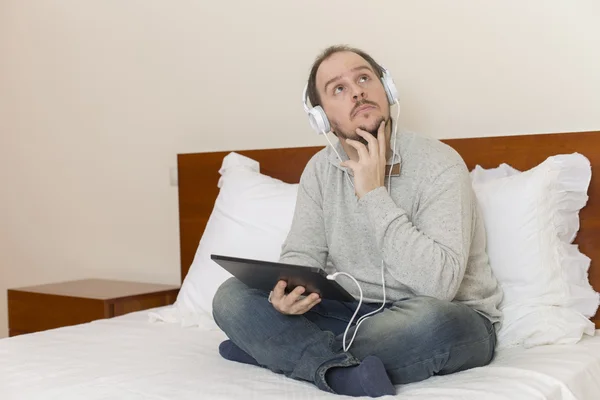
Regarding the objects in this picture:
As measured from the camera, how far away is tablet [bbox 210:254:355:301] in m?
1.40

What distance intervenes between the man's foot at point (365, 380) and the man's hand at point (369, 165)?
14.7 inches

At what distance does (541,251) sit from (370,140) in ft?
1.66

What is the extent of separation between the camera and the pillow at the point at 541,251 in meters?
1.70

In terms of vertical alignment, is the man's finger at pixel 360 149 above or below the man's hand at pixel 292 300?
above

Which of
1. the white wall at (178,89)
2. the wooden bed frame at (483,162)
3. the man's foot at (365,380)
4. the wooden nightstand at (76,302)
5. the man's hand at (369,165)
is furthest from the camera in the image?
the wooden nightstand at (76,302)

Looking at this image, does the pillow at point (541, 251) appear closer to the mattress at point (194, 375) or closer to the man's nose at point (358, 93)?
the mattress at point (194, 375)

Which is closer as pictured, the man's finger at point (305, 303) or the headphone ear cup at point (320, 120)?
the man's finger at point (305, 303)

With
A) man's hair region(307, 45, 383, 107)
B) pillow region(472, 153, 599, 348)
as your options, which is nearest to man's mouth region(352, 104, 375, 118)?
man's hair region(307, 45, 383, 107)

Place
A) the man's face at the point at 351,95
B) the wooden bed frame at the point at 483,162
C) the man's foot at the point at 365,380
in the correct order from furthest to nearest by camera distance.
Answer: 1. the wooden bed frame at the point at 483,162
2. the man's face at the point at 351,95
3. the man's foot at the point at 365,380

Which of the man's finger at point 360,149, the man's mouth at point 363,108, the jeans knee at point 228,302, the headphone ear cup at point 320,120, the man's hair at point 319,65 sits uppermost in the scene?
the man's hair at point 319,65

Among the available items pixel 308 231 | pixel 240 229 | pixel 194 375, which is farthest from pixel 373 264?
pixel 240 229

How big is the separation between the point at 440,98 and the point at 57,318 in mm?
1536

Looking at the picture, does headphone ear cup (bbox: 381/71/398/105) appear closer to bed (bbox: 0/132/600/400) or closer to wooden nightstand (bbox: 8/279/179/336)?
bed (bbox: 0/132/600/400)

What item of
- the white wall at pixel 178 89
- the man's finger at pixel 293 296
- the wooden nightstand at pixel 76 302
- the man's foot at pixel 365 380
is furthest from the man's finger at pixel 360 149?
the wooden nightstand at pixel 76 302
